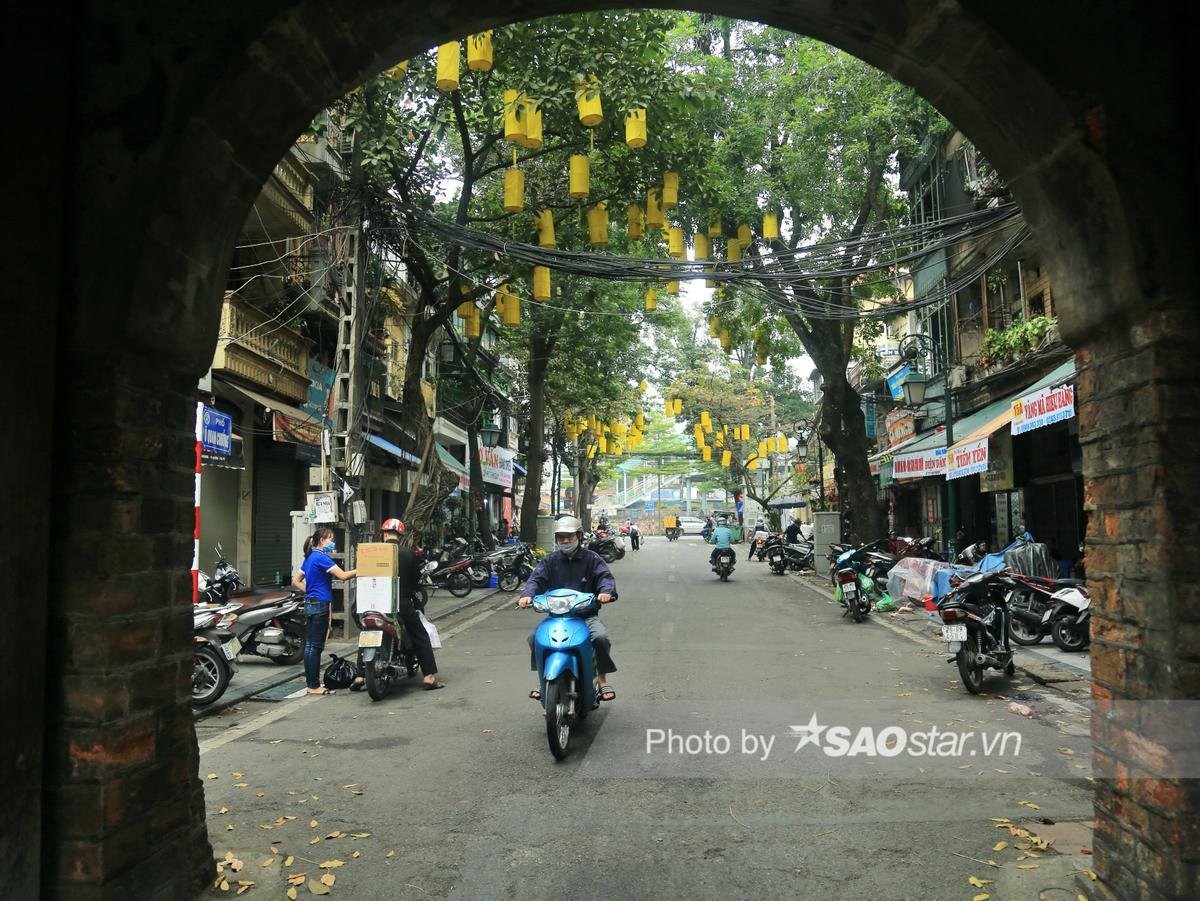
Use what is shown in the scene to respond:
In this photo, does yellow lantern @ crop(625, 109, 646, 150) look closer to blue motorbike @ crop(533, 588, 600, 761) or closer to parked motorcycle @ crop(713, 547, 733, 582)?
blue motorbike @ crop(533, 588, 600, 761)

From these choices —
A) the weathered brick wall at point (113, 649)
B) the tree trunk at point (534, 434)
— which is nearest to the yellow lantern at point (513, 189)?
the weathered brick wall at point (113, 649)

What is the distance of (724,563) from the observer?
2191cm

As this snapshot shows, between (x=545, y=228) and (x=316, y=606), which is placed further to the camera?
(x=545, y=228)

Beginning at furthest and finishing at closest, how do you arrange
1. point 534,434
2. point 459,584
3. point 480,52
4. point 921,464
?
point 534,434
point 459,584
point 921,464
point 480,52

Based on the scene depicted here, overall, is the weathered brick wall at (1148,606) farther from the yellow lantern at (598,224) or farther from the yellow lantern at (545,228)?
the yellow lantern at (545,228)

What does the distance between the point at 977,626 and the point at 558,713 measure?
168 inches

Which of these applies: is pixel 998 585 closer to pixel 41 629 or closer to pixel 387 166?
pixel 41 629

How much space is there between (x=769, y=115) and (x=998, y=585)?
11.7 m

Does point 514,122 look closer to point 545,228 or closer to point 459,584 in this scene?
point 545,228

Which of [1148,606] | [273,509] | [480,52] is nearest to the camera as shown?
[1148,606]

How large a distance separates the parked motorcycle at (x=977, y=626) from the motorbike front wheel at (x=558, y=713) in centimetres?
391

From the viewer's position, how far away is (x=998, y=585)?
860 centimetres

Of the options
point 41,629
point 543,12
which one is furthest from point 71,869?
point 543,12

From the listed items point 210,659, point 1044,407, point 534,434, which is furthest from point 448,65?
point 534,434
